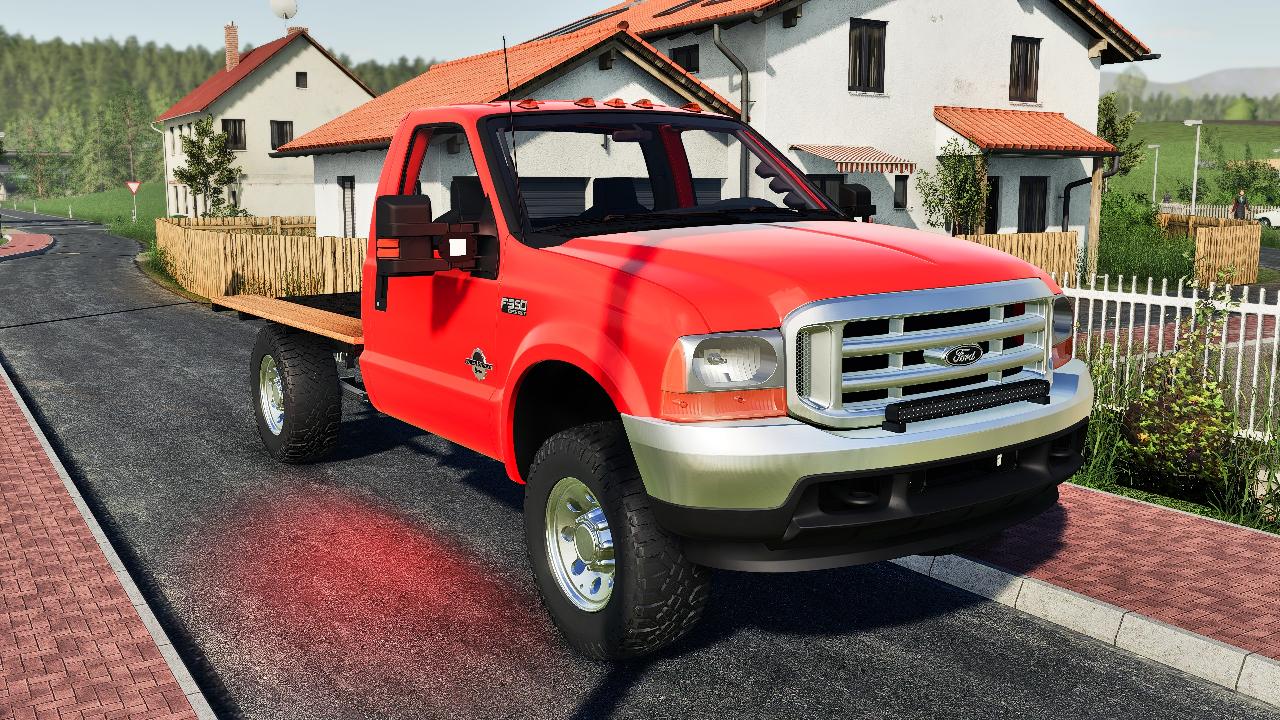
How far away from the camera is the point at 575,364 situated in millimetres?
4609

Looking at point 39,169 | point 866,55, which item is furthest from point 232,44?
point 39,169

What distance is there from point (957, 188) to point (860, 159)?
3065 mm

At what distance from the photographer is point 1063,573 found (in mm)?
5672

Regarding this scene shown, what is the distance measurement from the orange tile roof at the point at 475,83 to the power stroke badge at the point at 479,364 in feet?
51.2

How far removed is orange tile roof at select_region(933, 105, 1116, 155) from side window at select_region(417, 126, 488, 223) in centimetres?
2186

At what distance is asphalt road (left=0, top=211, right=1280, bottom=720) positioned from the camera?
454 centimetres

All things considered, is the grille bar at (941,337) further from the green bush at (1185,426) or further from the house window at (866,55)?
the house window at (866,55)

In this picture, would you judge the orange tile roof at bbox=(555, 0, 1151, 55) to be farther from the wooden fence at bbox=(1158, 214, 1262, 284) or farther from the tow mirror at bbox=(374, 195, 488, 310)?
the tow mirror at bbox=(374, 195, 488, 310)

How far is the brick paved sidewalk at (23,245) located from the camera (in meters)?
38.5

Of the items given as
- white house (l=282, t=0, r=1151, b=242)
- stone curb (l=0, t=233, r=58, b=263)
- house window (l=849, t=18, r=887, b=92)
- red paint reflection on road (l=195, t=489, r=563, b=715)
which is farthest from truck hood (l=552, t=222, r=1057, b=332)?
stone curb (l=0, t=233, r=58, b=263)

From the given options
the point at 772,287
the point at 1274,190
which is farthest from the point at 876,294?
the point at 1274,190

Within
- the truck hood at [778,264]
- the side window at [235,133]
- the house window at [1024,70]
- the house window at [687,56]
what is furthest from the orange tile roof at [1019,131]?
the side window at [235,133]

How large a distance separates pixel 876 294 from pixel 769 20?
72.9 feet

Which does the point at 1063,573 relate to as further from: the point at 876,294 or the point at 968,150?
the point at 968,150
